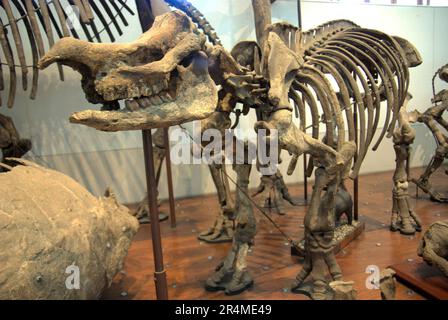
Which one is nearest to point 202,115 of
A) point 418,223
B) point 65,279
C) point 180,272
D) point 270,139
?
point 270,139

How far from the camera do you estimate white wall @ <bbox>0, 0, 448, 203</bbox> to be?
13.9 ft

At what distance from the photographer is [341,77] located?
2.62 m

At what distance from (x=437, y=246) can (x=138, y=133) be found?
330cm

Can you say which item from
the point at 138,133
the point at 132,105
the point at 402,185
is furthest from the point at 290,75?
the point at 138,133

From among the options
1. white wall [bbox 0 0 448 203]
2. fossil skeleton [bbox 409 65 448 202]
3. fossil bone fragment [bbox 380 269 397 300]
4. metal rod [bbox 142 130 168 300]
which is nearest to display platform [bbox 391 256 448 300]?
fossil bone fragment [bbox 380 269 397 300]

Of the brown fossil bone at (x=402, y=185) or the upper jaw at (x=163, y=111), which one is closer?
the upper jaw at (x=163, y=111)

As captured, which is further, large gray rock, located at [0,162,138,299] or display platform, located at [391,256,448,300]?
display platform, located at [391,256,448,300]

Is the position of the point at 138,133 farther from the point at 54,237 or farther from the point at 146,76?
the point at 146,76

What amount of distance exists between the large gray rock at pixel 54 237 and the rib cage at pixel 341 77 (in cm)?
133

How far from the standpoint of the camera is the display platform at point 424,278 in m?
2.33

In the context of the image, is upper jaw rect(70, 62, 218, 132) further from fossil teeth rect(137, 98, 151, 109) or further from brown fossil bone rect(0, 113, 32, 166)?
brown fossil bone rect(0, 113, 32, 166)

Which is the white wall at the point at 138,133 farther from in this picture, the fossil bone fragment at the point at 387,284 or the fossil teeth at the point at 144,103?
the fossil bone fragment at the point at 387,284

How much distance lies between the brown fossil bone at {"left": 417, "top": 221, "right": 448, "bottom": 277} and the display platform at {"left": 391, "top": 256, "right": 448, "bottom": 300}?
0.10 meters

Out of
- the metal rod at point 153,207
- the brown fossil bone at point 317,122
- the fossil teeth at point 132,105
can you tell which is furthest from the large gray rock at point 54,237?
the brown fossil bone at point 317,122
